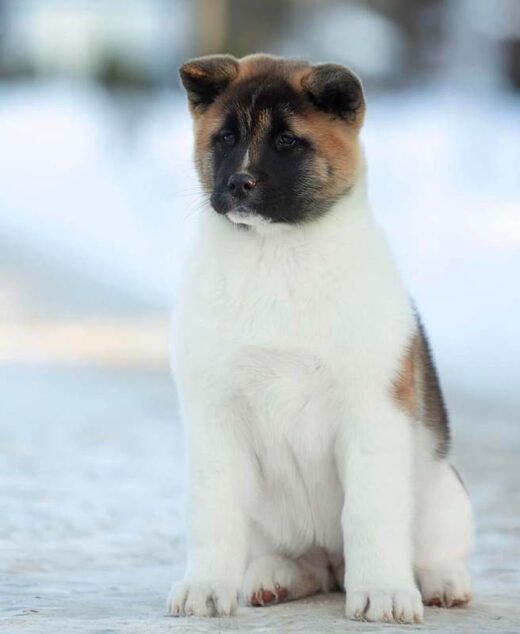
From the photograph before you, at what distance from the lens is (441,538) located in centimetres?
447

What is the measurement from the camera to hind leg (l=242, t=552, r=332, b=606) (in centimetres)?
438

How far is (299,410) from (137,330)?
8.11 meters

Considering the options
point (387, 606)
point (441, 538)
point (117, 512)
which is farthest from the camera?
point (117, 512)

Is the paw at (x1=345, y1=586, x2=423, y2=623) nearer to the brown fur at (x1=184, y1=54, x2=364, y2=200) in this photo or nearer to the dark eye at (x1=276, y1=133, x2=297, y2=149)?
the brown fur at (x1=184, y1=54, x2=364, y2=200)

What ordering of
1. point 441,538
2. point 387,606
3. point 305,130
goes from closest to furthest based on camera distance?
point 387,606, point 305,130, point 441,538

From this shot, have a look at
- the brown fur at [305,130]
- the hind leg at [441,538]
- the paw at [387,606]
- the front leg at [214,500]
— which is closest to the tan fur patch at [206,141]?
the brown fur at [305,130]

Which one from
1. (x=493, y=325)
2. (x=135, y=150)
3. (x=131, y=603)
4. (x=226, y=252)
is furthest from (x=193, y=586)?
(x=135, y=150)

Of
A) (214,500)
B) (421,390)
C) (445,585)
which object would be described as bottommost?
(445,585)

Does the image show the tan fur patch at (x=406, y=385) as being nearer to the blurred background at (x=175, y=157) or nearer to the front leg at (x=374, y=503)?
the front leg at (x=374, y=503)

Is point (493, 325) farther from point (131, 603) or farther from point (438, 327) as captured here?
point (131, 603)

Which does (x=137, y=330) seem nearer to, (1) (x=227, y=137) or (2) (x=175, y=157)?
(1) (x=227, y=137)

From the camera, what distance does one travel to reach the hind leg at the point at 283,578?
4.38m

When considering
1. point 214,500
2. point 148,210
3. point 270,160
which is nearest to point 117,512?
point 214,500

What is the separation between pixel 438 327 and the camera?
12.5 metres
